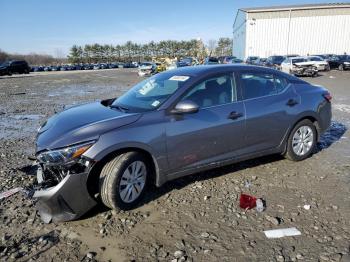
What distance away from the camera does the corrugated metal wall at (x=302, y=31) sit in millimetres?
A: 52906

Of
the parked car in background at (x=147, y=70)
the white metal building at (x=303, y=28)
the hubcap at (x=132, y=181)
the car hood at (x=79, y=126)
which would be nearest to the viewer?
the car hood at (x=79, y=126)

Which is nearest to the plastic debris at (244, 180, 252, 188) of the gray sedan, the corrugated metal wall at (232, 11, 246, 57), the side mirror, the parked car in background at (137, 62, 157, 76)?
the gray sedan

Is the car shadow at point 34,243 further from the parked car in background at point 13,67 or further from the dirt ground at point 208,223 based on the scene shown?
the parked car in background at point 13,67

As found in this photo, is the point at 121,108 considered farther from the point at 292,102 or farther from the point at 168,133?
the point at 292,102

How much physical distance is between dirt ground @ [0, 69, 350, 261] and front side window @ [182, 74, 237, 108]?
3.85 feet

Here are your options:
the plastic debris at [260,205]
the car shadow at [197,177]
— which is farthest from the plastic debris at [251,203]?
the car shadow at [197,177]

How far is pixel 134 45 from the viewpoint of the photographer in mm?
110812

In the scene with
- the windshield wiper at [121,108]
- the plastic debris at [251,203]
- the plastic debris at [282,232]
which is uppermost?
the windshield wiper at [121,108]

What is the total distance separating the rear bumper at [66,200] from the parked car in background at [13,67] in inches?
1752

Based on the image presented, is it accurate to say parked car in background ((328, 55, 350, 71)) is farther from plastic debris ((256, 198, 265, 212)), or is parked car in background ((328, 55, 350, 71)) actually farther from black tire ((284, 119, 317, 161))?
plastic debris ((256, 198, 265, 212))

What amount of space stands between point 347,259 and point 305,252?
0.36 m

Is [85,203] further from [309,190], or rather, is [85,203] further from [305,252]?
[309,190]

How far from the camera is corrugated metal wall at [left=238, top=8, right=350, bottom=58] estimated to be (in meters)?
52.9

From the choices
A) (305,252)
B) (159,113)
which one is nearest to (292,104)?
(159,113)
